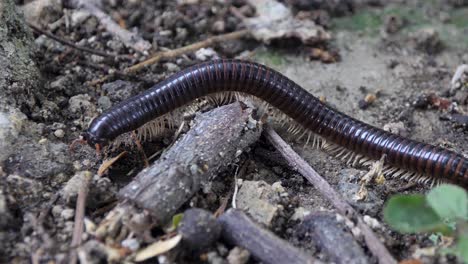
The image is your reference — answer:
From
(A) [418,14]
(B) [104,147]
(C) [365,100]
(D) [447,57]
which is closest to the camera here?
(B) [104,147]

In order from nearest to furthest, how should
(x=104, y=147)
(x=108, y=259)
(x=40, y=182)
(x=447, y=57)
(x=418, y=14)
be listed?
(x=108, y=259)
(x=40, y=182)
(x=104, y=147)
(x=447, y=57)
(x=418, y=14)

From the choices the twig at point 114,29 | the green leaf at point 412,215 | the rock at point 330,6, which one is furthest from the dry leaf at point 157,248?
the rock at point 330,6

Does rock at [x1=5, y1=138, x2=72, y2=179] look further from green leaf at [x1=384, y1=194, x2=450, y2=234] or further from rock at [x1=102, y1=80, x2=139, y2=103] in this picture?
green leaf at [x1=384, y1=194, x2=450, y2=234]

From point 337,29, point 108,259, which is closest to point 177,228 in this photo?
point 108,259

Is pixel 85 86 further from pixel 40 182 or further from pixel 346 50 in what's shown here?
pixel 346 50

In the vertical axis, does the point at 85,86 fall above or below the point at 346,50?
above

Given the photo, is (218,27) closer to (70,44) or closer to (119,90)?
(119,90)

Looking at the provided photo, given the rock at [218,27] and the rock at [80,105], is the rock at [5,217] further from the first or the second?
the rock at [218,27]

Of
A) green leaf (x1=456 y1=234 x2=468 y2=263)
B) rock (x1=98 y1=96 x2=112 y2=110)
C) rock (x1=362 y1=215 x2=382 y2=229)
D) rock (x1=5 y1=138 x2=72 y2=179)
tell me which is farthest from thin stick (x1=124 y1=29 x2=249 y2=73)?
green leaf (x1=456 y1=234 x2=468 y2=263)
